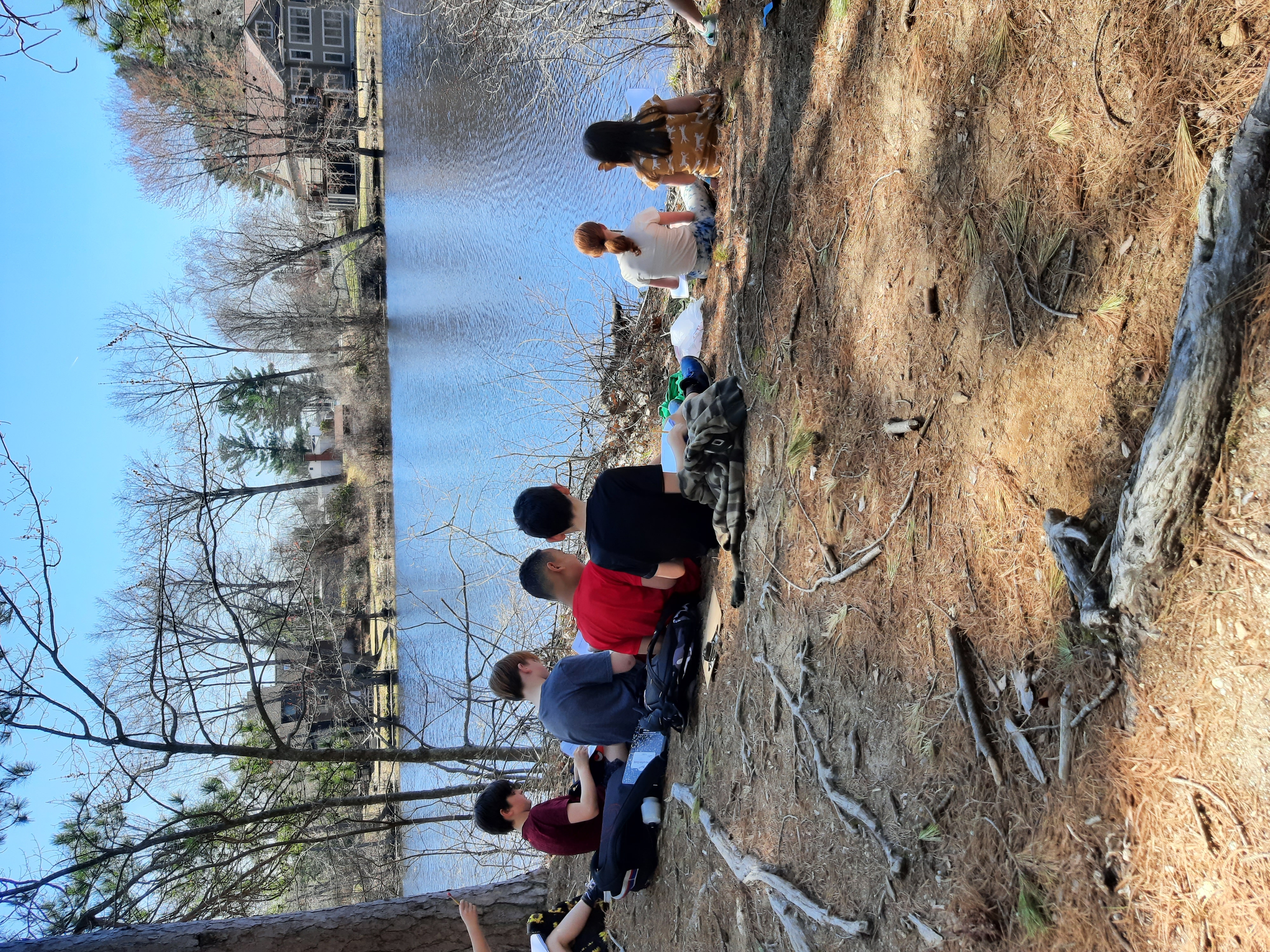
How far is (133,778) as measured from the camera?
6328 mm

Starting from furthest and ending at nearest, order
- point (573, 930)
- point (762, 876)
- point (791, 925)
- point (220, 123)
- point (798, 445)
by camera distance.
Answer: point (220, 123)
point (573, 930)
point (798, 445)
point (762, 876)
point (791, 925)

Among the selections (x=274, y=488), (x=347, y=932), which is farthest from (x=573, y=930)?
(x=274, y=488)

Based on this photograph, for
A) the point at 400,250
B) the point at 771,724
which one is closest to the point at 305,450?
the point at 400,250

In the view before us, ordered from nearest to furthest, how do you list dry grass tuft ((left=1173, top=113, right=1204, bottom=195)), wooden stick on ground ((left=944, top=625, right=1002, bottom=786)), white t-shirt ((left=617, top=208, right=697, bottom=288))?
dry grass tuft ((left=1173, top=113, right=1204, bottom=195))
wooden stick on ground ((left=944, top=625, right=1002, bottom=786))
white t-shirt ((left=617, top=208, right=697, bottom=288))

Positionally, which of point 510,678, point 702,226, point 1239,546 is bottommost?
point 510,678

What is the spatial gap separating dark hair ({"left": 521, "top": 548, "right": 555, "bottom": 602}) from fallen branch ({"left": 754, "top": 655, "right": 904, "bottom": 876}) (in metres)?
1.46

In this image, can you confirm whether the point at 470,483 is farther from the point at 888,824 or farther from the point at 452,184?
the point at 888,824

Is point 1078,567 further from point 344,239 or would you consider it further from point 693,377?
point 344,239

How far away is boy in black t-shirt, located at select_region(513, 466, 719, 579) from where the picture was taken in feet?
11.5

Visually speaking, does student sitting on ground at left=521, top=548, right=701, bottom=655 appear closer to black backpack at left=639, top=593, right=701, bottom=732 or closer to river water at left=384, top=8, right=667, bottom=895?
black backpack at left=639, top=593, right=701, bottom=732

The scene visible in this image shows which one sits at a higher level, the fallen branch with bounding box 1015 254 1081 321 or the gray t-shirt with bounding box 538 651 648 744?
the fallen branch with bounding box 1015 254 1081 321

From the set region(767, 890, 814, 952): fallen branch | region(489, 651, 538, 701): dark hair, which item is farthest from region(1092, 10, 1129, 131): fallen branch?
region(489, 651, 538, 701): dark hair

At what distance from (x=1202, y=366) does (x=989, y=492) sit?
61cm

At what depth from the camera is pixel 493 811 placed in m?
4.57
